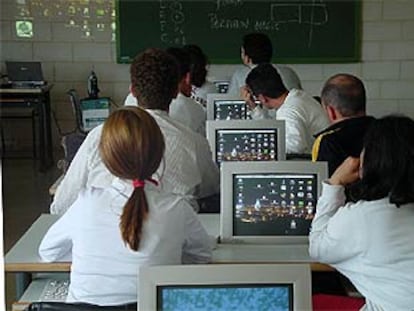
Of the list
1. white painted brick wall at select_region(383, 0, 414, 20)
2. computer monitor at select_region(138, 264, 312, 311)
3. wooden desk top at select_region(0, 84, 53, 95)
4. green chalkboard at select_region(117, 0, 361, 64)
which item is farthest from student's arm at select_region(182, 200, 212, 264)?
white painted brick wall at select_region(383, 0, 414, 20)

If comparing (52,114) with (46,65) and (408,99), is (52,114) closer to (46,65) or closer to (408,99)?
(46,65)

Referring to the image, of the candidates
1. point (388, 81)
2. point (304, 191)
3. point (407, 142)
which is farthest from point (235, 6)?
point (407, 142)

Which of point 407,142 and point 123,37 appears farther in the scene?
point 123,37

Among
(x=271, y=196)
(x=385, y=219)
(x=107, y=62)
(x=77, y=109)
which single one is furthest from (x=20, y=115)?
(x=385, y=219)

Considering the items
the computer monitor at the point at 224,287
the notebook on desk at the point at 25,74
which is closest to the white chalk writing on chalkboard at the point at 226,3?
the notebook on desk at the point at 25,74

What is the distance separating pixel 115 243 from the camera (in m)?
2.27

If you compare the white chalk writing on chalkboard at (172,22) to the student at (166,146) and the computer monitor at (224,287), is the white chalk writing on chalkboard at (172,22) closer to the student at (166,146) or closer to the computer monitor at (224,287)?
the student at (166,146)

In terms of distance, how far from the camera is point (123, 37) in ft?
28.0

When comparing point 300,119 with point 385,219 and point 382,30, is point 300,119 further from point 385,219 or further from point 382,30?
point 382,30

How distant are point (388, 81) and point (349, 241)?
660 cm

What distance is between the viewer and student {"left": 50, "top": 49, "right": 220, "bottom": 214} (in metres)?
A: 3.12

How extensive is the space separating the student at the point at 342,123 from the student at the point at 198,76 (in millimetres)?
1887

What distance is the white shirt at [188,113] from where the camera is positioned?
4605 mm

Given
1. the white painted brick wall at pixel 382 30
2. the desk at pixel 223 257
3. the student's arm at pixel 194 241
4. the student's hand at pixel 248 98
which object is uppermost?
the white painted brick wall at pixel 382 30
